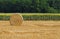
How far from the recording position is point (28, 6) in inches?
1291

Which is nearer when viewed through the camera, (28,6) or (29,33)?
(29,33)

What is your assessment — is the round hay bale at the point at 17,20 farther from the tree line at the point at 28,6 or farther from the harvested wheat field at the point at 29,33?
the tree line at the point at 28,6

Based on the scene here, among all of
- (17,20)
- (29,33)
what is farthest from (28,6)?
(29,33)

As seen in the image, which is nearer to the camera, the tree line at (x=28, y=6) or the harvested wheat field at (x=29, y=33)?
the harvested wheat field at (x=29, y=33)

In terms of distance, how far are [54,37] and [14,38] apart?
1.86 m

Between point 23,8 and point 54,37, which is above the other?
point 54,37

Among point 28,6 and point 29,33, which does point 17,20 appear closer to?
point 29,33

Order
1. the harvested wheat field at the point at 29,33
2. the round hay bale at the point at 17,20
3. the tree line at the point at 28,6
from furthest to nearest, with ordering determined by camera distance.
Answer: the tree line at the point at 28,6, the round hay bale at the point at 17,20, the harvested wheat field at the point at 29,33

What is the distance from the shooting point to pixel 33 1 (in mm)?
33531

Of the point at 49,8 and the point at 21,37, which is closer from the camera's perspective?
the point at 21,37

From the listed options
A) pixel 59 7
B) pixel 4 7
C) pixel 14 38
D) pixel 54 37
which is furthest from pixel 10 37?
pixel 59 7

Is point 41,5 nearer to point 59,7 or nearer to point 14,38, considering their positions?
point 59,7

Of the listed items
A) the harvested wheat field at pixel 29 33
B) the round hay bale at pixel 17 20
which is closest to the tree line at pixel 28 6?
the round hay bale at pixel 17 20

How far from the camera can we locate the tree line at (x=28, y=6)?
32.2 meters
